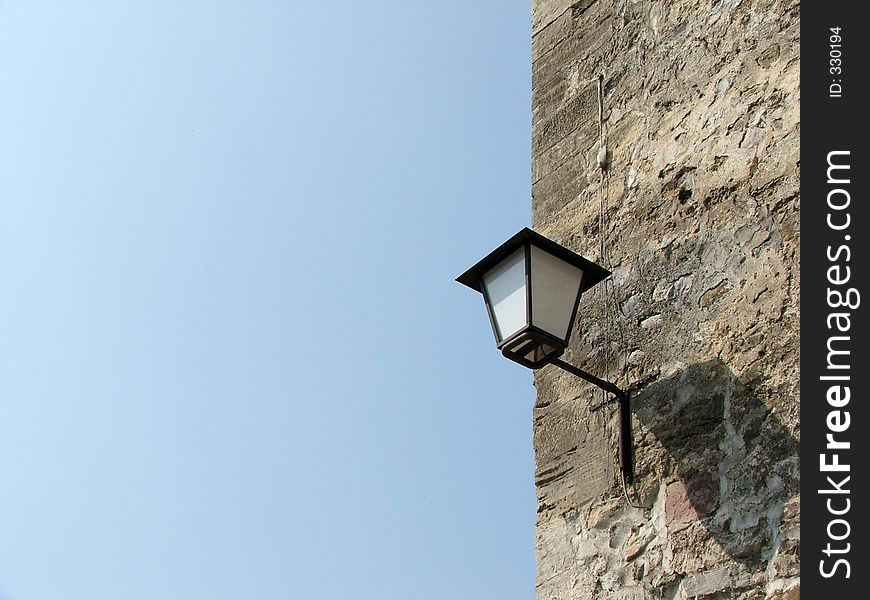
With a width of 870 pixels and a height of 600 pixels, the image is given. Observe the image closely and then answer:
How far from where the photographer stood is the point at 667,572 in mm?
3508

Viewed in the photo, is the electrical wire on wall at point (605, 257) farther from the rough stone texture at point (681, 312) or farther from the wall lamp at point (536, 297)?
the wall lamp at point (536, 297)

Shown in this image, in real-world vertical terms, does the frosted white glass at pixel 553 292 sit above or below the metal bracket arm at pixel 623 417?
above

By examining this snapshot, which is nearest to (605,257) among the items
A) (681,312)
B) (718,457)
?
(681,312)

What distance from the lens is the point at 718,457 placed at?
3.52 meters

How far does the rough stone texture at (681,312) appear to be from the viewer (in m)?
3.44

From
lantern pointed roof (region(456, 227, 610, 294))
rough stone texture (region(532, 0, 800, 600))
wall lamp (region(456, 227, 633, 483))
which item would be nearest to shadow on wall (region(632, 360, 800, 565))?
rough stone texture (region(532, 0, 800, 600))

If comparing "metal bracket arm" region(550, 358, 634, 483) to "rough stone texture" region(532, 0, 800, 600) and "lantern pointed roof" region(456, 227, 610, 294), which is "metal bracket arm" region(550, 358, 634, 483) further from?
"lantern pointed roof" region(456, 227, 610, 294)

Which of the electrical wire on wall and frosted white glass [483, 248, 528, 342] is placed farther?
the electrical wire on wall

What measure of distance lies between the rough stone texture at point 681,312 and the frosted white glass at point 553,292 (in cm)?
33

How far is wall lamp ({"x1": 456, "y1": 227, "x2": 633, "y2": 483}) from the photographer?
3.61 metres

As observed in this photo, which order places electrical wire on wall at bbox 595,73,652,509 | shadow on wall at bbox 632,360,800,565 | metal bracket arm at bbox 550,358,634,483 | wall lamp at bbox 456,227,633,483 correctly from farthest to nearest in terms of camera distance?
electrical wire on wall at bbox 595,73,652,509
metal bracket arm at bbox 550,358,634,483
wall lamp at bbox 456,227,633,483
shadow on wall at bbox 632,360,800,565

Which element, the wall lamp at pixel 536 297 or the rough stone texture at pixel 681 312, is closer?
the rough stone texture at pixel 681 312

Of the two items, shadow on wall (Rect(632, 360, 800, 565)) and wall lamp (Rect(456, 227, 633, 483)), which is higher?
wall lamp (Rect(456, 227, 633, 483))
